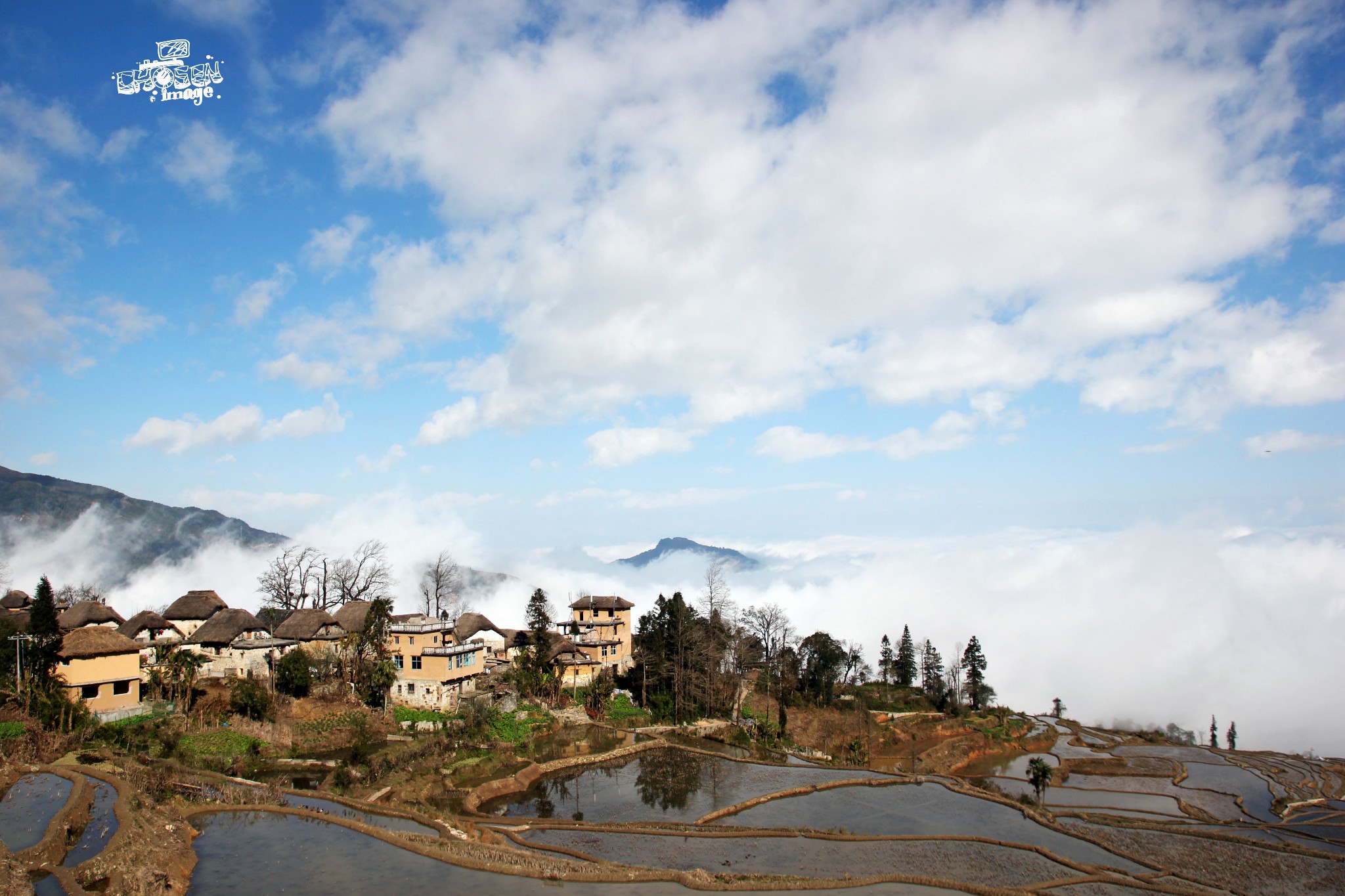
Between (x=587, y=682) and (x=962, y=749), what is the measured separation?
123 ft

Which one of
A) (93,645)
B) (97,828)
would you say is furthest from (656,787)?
(93,645)

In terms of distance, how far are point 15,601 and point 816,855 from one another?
262 ft

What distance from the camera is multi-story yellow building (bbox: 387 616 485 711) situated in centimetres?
5259

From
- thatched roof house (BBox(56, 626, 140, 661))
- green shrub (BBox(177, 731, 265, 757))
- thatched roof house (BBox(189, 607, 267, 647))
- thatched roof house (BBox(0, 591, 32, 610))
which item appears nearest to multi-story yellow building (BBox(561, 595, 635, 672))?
thatched roof house (BBox(189, 607, 267, 647))

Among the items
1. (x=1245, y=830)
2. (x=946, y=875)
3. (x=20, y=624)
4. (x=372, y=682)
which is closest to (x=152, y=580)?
(x=20, y=624)

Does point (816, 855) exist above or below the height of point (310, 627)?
below

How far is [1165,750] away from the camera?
7475cm

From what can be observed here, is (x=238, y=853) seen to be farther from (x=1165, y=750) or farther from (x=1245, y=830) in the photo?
(x=1165, y=750)

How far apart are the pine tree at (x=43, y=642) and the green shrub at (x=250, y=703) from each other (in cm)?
1008

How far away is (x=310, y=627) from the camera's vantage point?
61.0 m

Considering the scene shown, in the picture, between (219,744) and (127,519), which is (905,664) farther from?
(127,519)

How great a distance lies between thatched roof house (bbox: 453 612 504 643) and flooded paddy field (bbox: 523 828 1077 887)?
120ft

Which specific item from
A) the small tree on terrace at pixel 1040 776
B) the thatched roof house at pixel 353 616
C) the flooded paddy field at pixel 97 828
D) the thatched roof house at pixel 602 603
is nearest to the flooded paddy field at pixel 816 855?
the flooded paddy field at pixel 97 828

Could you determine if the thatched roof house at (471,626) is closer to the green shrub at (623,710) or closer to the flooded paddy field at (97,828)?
the green shrub at (623,710)
